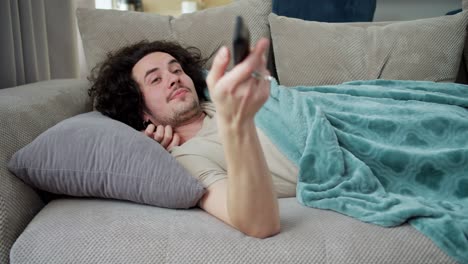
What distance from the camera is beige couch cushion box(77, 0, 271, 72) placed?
66.5 inches

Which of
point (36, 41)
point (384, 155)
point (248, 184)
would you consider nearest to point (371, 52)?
point (384, 155)

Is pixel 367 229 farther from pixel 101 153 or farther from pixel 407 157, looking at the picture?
pixel 101 153

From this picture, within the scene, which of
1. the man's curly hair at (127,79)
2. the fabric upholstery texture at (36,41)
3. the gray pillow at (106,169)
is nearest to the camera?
the gray pillow at (106,169)

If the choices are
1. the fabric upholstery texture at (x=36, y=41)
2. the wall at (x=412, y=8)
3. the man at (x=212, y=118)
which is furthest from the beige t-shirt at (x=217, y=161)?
the wall at (x=412, y=8)

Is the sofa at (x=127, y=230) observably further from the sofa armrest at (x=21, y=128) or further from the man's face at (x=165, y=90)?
the man's face at (x=165, y=90)

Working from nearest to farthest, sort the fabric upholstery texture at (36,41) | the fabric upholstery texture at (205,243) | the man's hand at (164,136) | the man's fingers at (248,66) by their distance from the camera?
the man's fingers at (248,66) → the fabric upholstery texture at (205,243) → the man's hand at (164,136) → the fabric upholstery texture at (36,41)

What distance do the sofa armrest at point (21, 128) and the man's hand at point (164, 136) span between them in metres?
0.27

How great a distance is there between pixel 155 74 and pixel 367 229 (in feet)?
2.77

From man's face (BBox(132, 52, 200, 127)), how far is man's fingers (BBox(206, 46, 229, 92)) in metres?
0.63

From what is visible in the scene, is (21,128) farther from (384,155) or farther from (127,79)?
(384,155)

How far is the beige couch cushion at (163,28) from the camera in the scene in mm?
1688

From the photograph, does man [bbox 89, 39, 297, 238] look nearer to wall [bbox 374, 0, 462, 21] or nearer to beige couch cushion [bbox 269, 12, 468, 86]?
beige couch cushion [bbox 269, 12, 468, 86]

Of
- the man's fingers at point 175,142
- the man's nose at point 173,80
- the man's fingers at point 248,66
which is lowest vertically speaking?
the man's fingers at point 175,142

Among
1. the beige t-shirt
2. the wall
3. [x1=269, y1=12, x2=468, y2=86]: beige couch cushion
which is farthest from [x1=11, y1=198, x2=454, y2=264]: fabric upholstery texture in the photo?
the wall
